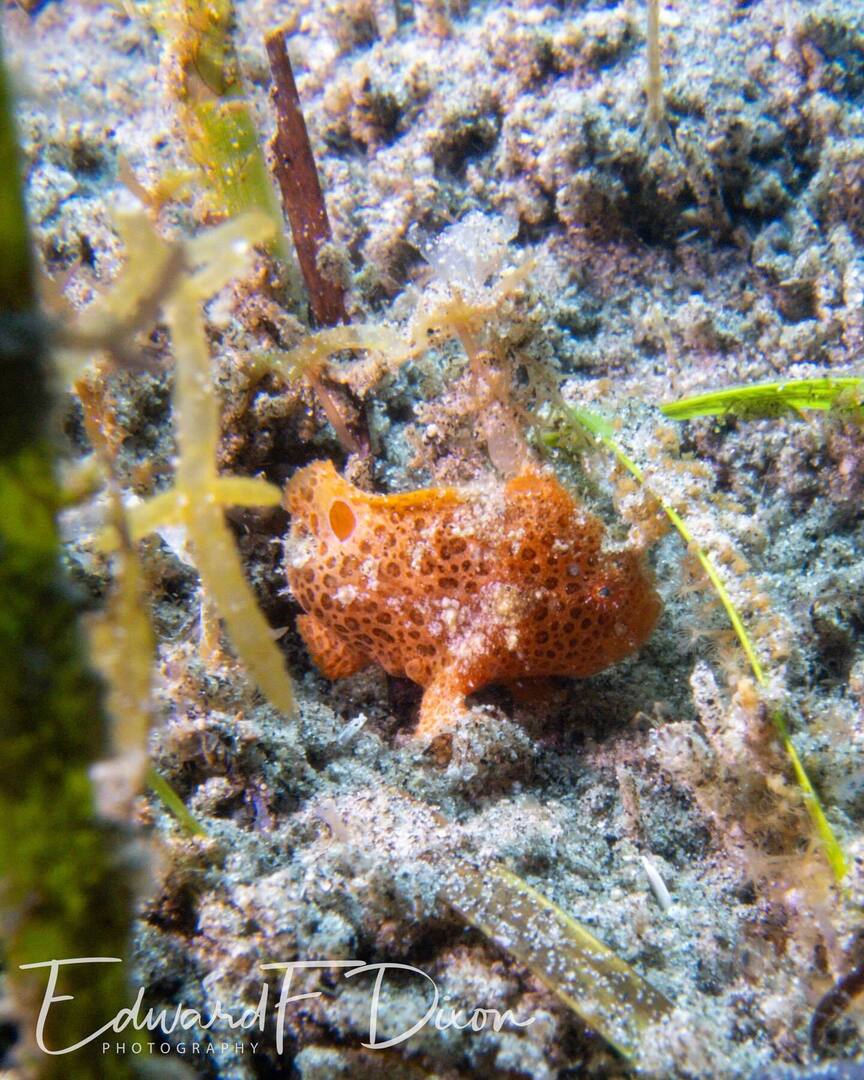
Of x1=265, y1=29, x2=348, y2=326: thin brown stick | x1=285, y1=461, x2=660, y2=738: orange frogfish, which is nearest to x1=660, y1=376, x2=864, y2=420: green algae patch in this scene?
x1=285, y1=461, x2=660, y2=738: orange frogfish

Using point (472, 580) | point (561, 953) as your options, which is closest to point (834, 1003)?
point (561, 953)

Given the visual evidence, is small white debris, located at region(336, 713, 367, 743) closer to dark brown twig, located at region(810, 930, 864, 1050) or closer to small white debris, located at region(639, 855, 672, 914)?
small white debris, located at region(639, 855, 672, 914)

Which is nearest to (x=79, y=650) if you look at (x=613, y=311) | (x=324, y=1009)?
(x=324, y=1009)

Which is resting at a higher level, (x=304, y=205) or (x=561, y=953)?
(x=304, y=205)

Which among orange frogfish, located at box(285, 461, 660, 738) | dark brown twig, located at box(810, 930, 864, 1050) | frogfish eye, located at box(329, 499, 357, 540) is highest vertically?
frogfish eye, located at box(329, 499, 357, 540)

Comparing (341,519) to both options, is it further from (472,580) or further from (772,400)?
(772,400)

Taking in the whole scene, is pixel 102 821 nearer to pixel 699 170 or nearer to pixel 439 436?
pixel 439 436
